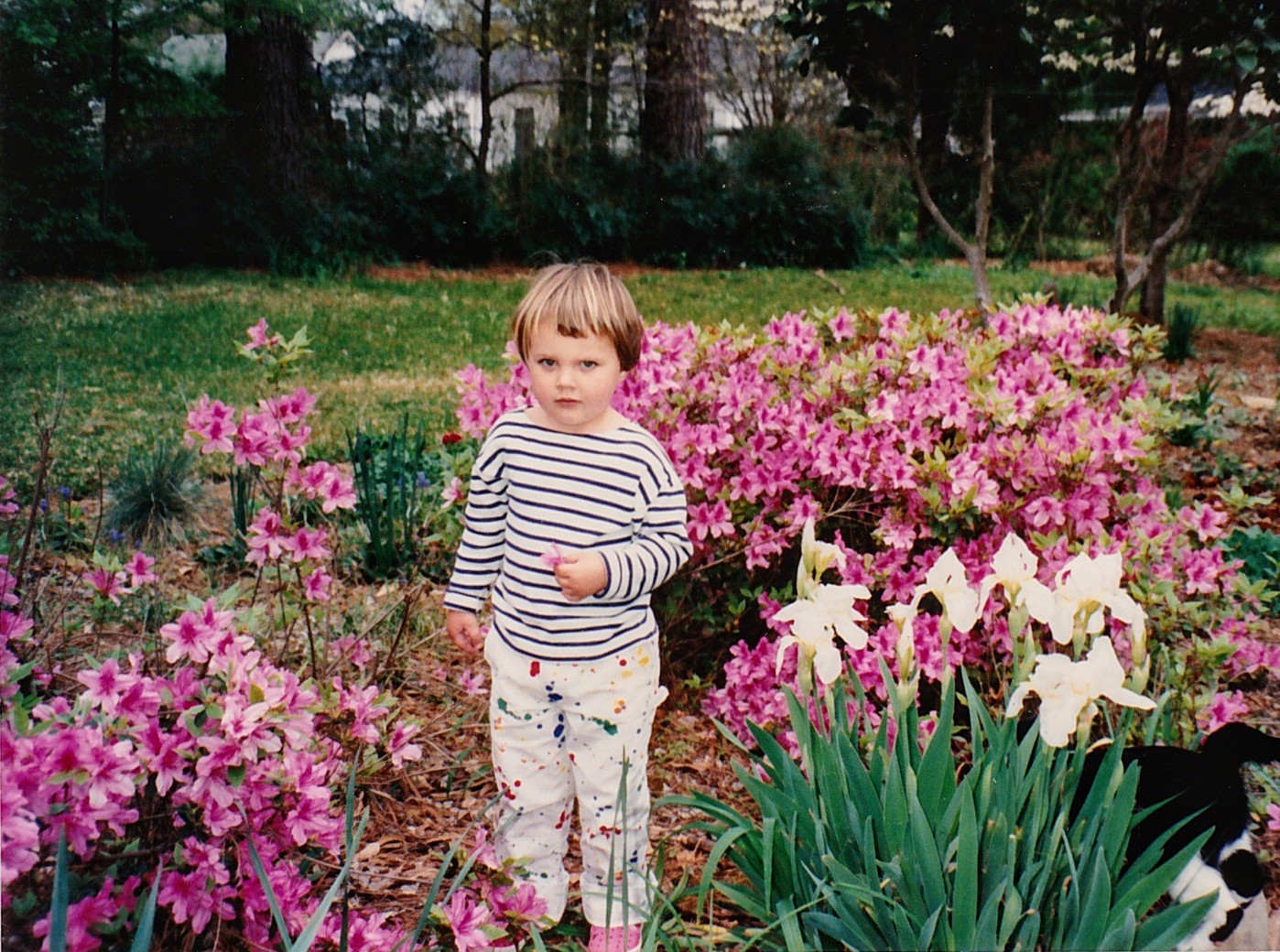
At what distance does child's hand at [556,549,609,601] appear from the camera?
190cm

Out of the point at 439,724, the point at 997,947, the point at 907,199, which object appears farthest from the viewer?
the point at 907,199

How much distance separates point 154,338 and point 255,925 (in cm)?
646

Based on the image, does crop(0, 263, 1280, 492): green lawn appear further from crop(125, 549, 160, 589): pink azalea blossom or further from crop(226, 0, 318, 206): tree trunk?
crop(125, 549, 160, 589): pink azalea blossom

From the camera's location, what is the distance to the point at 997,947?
1.58 meters

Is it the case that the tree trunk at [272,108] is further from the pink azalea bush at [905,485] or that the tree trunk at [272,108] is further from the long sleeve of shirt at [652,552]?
the long sleeve of shirt at [652,552]

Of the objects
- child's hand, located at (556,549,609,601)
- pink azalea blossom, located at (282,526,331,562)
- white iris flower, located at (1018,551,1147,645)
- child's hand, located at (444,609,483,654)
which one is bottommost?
child's hand, located at (444,609,483,654)

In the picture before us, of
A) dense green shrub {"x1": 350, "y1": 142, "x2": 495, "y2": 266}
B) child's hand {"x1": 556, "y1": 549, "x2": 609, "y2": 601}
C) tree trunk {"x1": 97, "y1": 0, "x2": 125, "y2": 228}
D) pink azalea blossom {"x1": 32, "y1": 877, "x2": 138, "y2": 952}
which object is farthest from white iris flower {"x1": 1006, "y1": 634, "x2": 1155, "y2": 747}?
dense green shrub {"x1": 350, "y1": 142, "x2": 495, "y2": 266}

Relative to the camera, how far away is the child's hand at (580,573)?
6.22 ft

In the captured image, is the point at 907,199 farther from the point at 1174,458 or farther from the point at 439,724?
the point at 439,724

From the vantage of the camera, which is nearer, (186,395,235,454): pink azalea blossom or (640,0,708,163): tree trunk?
(186,395,235,454): pink azalea blossom

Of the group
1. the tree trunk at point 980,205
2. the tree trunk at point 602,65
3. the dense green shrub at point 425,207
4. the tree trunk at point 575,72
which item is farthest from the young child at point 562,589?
the tree trunk at point 602,65

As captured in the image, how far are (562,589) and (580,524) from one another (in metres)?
0.15

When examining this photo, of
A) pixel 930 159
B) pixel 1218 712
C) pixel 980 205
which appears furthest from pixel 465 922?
pixel 930 159

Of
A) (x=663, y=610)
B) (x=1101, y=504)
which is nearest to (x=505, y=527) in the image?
(x=663, y=610)
